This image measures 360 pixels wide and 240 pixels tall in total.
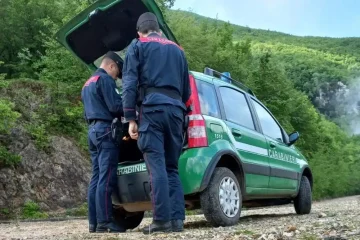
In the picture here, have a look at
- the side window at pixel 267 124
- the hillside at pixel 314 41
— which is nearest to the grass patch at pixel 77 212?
the side window at pixel 267 124

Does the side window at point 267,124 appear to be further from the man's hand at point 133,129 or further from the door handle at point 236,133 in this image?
the man's hand at point 133,129

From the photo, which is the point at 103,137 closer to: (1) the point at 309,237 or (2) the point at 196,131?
(2) the point at 196,131

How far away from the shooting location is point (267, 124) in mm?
7590

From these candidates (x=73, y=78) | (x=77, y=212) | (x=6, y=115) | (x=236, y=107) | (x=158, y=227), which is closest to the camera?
(x=158, y=227)

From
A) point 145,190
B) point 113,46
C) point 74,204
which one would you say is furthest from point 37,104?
point 145,190

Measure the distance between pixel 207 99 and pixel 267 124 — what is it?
71.6 inches

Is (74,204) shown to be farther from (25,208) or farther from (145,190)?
(145,190)

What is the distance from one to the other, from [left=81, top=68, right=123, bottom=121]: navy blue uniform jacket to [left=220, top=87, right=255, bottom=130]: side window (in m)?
1.35

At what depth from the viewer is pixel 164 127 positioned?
201 inches

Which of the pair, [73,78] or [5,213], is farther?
[73,78]

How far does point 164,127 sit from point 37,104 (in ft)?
37.3

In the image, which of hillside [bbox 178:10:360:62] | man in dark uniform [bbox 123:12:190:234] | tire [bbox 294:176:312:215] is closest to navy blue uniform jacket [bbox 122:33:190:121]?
man in dark uniform [bbox 123:12:190:234]

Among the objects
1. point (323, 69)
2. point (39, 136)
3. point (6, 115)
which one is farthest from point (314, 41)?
point (6, 115)

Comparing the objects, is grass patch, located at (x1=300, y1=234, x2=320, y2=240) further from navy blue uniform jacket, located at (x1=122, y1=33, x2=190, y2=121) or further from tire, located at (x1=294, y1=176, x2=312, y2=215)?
tire, located at (x1=294, y1=176, x2=312, y2=215)
